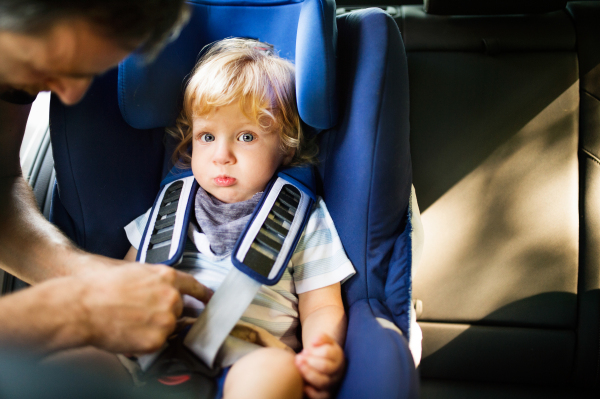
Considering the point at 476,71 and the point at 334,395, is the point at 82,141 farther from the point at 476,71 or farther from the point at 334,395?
the point at 476,71

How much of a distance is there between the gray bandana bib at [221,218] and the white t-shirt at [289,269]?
2 centimetres

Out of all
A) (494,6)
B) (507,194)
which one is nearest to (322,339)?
(507,194)

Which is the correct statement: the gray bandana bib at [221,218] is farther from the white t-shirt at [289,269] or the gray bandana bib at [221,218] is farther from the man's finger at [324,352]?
the man's finger at [324,352]

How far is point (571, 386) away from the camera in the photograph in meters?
1.45

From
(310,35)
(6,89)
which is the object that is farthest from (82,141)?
(310,35)

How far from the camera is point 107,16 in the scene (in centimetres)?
58

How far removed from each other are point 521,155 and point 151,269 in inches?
48.6

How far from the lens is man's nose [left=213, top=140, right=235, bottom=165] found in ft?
3.26

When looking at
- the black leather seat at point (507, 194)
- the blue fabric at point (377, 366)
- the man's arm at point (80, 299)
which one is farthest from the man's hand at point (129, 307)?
the black leather seat at point (507, 194)

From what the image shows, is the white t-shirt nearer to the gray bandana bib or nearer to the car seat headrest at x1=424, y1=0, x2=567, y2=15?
the gray bandana bib

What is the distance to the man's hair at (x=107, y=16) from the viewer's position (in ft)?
1.75

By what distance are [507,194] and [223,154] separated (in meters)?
0.97

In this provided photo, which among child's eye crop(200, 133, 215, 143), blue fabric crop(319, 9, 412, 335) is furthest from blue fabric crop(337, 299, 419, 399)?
child's eye crop(200, 133, 215, 143)

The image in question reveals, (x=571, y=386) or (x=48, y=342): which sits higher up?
(x=48, y=342)
